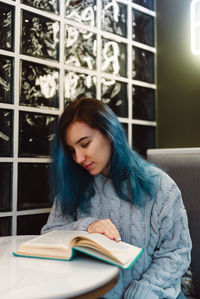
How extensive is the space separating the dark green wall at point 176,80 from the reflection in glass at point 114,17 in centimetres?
27

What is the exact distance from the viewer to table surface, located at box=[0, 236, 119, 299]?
0.74 m

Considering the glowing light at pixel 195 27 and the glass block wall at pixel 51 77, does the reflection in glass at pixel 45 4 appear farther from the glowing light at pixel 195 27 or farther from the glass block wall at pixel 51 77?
the glowing light at pixel 195 27

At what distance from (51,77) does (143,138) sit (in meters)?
0.74

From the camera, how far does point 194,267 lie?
1.53 m

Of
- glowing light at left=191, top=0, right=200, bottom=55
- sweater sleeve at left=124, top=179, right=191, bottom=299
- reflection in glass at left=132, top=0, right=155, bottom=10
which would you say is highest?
reflection in glass at left=132, top=0, right=155, bottom=10

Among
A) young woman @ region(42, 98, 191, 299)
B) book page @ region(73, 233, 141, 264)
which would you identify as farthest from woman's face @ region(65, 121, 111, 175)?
book page @ region(73, 233, 141, 264)

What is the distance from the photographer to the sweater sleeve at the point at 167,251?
3.83ft

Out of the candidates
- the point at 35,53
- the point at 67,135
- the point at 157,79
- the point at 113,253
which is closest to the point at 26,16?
the point at 35,53

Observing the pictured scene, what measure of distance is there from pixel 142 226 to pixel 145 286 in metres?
0.21

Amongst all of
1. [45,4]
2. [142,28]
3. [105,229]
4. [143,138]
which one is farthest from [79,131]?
[142,28]

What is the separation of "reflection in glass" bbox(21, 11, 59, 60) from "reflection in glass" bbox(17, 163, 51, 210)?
1.81 ft

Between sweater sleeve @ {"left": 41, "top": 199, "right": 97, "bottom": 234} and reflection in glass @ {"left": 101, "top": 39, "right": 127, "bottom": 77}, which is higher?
reflection in glass @ {"left": 101, "top": 39, "right": 127, "bottom": 77}

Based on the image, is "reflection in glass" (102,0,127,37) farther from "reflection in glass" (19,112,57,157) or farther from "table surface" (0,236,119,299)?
"table surface" (0,236,119,299)

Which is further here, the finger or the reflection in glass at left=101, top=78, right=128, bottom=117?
the reflection in glass at left=101, top=78, right=128, bottom=117
